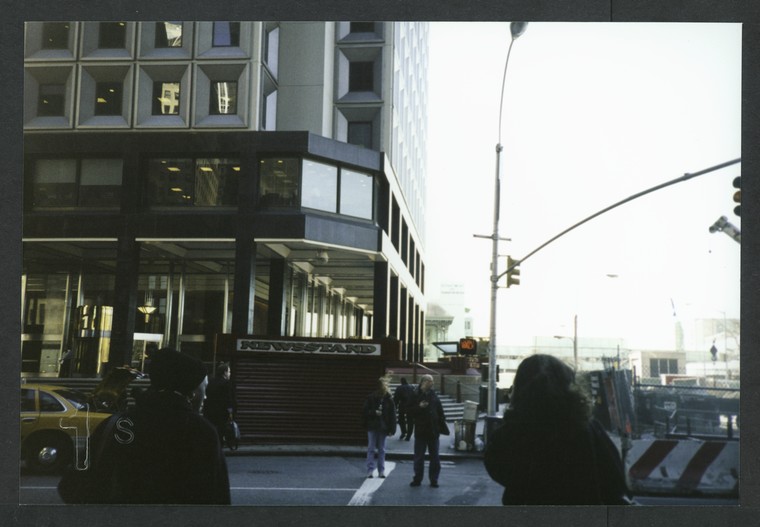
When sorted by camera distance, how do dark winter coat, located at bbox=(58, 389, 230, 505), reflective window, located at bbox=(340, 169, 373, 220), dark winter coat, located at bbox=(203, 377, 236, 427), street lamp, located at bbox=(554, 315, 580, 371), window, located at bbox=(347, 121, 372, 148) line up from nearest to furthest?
dark winter coat, located at bbox=(58, 389, 230, 505) → dark winter coat, located at bbox=(203, 377, 236, 427) → street lamp, located at bbox=(554, 315, 580, 371) → window, located at bbox=(347, 121, 372, 148) → reflective window, located at bbox=(340, 169, 373, 220)

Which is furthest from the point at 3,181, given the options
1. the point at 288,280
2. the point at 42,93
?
the point at 288,280

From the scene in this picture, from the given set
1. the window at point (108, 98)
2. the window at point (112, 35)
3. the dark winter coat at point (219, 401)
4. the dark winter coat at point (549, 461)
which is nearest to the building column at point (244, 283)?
the dark winter coat at point (219, 401)

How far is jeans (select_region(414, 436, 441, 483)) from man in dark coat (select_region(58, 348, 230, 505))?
3441 millimetres

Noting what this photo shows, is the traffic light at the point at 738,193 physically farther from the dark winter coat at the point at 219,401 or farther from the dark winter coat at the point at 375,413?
the dark winter coat at the point at 219,401

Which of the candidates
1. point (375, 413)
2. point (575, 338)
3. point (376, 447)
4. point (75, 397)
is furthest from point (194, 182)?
point (575, 338)

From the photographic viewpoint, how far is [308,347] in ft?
28.0

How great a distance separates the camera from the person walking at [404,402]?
7699 mm

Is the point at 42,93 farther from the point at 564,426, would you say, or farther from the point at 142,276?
the point at 564,426

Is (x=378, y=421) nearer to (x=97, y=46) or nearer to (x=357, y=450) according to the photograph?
(x=357, y=450)

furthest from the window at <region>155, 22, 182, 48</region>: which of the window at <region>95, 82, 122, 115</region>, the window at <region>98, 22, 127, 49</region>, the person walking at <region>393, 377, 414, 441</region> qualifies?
the person walking at <region>393, 377, 414, 441</region>

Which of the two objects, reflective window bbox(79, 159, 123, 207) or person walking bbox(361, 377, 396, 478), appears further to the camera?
reflective window bbox(79, 159, 123, 207)

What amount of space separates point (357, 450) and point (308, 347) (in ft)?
4.23

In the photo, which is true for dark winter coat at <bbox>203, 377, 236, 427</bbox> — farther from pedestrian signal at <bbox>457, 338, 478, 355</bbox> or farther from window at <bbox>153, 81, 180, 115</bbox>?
window at <bbox>153, 81, 180, 115</bbox>

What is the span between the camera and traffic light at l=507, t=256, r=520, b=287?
25.9 feet
